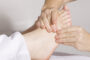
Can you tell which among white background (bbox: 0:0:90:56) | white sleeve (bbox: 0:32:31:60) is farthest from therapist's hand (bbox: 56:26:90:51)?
white background (bbox: 0:0:90:56)

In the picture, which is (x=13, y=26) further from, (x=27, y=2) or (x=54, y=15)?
(x=54, y=15)

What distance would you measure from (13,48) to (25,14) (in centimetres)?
68

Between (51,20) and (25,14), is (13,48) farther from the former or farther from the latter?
(25,14)

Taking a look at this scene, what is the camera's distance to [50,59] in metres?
1.00

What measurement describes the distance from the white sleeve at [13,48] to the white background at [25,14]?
1.88ft

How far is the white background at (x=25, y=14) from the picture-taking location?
1.37 meters

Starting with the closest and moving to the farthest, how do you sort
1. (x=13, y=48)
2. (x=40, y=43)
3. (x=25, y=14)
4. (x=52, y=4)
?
1. (x=13, y=48)
2. (x=40, y=43)
3. (x=52, y=4)
4. (x=25, y=14)

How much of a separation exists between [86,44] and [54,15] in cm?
19

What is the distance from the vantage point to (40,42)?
0.92m

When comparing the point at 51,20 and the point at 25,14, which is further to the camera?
the point at 25,14

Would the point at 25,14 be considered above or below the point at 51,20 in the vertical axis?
below

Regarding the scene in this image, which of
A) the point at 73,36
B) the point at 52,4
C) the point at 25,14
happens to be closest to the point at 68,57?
the point at 73,36

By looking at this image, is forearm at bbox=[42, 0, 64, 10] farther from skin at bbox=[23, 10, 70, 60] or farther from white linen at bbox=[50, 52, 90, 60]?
white linen at bbox=[50, 52, 90, 60]

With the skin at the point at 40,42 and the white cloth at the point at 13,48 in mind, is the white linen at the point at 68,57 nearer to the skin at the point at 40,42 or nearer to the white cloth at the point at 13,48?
the skin at the point at 40,42
